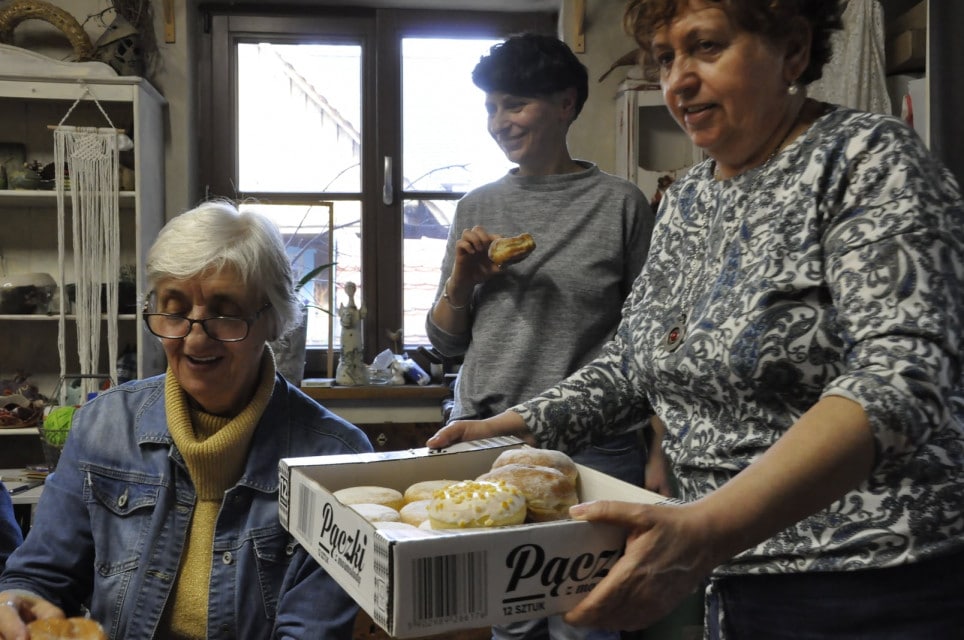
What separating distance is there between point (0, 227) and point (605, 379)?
2.86m

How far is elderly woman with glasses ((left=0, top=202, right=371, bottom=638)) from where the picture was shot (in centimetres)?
128

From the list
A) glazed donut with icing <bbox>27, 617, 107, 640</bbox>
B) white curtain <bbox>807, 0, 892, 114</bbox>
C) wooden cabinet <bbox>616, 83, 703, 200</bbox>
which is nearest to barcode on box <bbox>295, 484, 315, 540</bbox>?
glazed donut with icing <bbox>27, 617, 107, 640</bbox>

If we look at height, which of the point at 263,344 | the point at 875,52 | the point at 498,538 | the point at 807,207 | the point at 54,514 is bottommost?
the point at 54,514

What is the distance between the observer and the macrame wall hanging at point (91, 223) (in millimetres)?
2885

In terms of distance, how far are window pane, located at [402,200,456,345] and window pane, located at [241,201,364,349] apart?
0.19 metres

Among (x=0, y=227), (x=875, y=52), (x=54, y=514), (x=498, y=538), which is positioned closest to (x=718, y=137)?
(x=498, y=538)

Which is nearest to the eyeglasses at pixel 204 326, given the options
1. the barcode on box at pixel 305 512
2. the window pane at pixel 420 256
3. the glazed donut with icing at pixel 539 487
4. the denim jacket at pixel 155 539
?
the denim jacket at pixel 155 539

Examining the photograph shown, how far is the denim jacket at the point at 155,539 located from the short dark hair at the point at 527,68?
84 cm

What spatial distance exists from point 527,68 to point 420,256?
5.65 ft

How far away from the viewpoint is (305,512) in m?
0.91

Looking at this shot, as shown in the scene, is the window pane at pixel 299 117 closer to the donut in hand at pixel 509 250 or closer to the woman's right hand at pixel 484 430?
the donut in hand at pixel 509 250

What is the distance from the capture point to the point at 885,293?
2.39 feet

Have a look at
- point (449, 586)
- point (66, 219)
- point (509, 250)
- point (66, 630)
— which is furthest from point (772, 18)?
point (66, 219)

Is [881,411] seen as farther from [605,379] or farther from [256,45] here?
[256,45]
